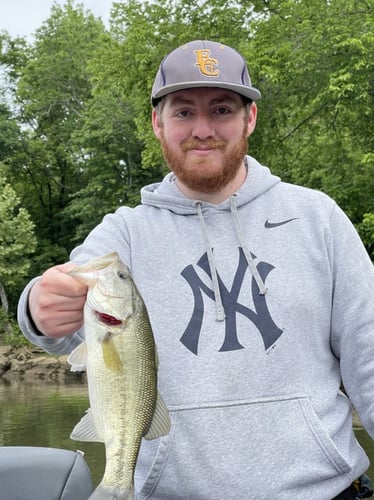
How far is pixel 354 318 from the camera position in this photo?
2234 millimetres

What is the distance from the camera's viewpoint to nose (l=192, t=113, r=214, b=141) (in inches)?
89.7

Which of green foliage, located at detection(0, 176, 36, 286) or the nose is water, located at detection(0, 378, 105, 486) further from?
the nose

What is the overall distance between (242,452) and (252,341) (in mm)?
322

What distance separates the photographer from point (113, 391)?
5.97 feet

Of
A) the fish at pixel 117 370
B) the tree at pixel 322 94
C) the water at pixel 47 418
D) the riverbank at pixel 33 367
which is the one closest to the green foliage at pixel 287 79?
the tree at pixel 322 94

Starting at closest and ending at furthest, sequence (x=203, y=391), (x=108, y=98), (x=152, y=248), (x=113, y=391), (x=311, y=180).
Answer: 1. (x=113, y=391)
2. (x=203, y=391)
3. (x=152, y=248)
4. (x=311, y=180)
5. (x=108, y=98)

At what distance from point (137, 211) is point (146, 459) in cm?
82

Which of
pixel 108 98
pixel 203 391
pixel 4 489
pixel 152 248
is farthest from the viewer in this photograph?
pixel 108 98

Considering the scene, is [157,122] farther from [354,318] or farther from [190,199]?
[354,318]

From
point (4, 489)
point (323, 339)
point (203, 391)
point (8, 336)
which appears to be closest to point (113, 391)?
point (203, 391)

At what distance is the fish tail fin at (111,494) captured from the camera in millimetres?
1834

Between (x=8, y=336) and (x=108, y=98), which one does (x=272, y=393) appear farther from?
(x=108, y=98)

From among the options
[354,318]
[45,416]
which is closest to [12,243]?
[45,416]

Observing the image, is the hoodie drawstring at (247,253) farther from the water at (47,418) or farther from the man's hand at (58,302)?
the water at (47,418)
